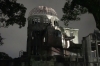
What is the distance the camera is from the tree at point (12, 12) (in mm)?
14952

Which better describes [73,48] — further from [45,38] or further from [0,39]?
[0,39]

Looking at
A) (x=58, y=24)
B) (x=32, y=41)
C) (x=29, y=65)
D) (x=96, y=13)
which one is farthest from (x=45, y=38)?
(x=96, y=13)

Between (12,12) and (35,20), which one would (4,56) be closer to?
(35,20)

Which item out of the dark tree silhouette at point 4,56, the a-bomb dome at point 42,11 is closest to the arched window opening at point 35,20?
the a-bomb dome at point 42,11

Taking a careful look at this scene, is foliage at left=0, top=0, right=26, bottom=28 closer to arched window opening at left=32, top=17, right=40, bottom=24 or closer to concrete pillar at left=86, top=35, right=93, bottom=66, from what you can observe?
concrete pillar at left=86, top=35, right=93, bottom=66

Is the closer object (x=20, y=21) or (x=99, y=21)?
(x=99, y=21)

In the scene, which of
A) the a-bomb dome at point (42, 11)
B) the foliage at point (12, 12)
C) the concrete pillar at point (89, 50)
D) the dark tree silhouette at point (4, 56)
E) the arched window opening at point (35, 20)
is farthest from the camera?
the dark tree silhouette at point (4, 56)

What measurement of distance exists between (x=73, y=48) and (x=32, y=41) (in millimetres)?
10486

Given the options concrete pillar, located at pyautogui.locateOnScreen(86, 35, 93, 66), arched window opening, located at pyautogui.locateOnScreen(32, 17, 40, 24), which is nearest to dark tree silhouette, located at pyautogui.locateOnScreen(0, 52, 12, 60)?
arched window opening, located at pyautogui.locateOnScreen(32, 17, 40, 24)

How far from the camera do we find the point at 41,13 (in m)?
37.9

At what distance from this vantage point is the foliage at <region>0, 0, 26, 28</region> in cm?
1494

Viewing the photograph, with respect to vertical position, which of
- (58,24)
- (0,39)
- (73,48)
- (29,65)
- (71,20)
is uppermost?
(58,24)

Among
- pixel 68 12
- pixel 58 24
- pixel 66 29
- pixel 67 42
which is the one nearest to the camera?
pixel 68 12

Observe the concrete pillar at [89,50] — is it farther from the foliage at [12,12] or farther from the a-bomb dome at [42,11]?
the foliage at [12,12]
